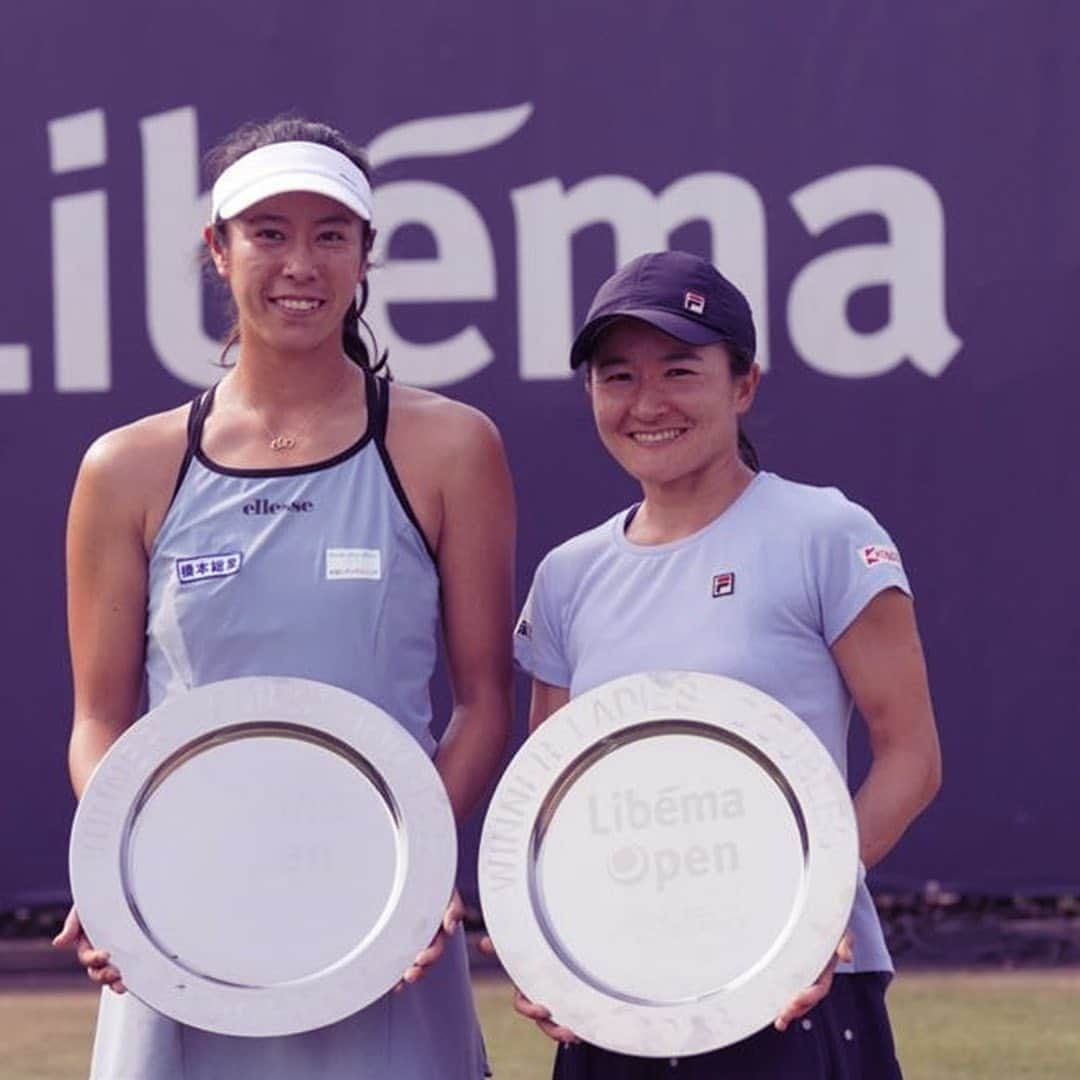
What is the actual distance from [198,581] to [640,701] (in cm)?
48

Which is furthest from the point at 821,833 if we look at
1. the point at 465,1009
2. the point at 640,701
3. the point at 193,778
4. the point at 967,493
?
the point at 967,493

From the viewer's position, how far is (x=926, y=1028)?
515 centimetres

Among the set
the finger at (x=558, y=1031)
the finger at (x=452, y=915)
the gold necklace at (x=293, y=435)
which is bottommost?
the finger at (x=558, y=1031)

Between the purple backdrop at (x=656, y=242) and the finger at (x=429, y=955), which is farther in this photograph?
the purple backdrop at (x=656, y=242)

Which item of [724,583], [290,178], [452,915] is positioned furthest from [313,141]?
[452,915]

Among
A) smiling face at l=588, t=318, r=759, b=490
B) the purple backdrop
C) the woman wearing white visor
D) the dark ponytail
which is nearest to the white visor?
the woman wearing white visor

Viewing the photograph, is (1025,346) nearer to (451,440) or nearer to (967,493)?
(967,493)

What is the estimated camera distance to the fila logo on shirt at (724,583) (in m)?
2.60

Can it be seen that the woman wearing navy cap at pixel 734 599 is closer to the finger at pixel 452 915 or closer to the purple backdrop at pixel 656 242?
the finger at pixel 452 915

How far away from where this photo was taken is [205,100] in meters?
5.62

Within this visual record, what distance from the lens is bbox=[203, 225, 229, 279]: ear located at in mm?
2812

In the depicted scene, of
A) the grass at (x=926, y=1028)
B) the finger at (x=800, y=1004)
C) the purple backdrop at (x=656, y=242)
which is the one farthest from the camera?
the purple backdrop at (x=656, y=242)

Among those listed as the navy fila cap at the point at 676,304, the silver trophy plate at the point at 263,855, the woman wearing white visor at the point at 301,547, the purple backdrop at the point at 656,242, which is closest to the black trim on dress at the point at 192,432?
the woman wearing white visor at the point at 301,547

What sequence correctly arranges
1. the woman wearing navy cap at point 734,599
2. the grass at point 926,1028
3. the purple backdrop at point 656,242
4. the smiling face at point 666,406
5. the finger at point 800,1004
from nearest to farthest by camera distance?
1. the finger at point 800,1004
2. the woman wearing navy cap at point 734,599
3. the smiling face at point 666,406
4. the grass at point 926,1028
5. the purple backdrop at point 656,242
